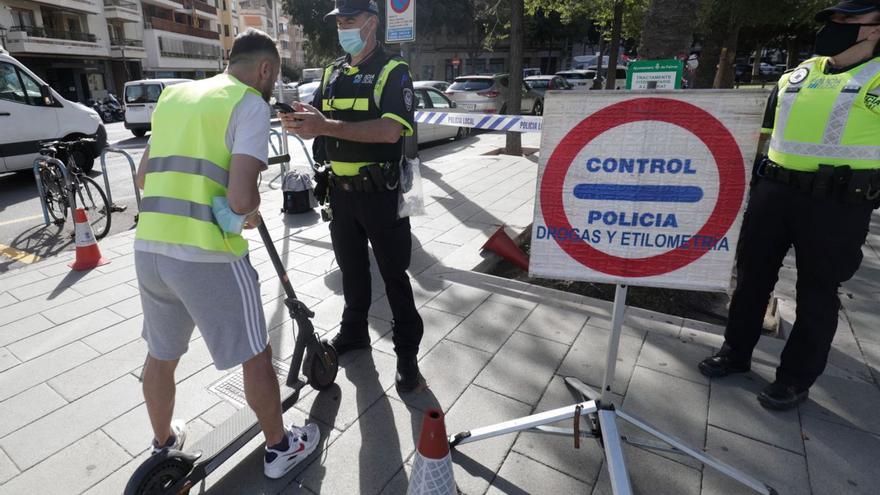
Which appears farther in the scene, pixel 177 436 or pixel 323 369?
pixel 323 369

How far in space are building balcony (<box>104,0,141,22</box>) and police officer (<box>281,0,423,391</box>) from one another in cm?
4465

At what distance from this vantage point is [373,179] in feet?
8.65

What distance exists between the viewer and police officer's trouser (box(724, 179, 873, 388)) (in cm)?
245

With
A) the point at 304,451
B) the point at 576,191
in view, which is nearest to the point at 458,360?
the point at 304,451

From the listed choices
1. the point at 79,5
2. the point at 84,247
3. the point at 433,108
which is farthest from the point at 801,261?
the point at 79,5

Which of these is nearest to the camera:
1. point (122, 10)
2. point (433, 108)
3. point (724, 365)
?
point (724, 365)

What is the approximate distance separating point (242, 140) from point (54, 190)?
20.3ft

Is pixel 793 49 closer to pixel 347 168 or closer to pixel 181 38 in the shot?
pixel 347 168

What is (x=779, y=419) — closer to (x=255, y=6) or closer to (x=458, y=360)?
(x=458, y=360)

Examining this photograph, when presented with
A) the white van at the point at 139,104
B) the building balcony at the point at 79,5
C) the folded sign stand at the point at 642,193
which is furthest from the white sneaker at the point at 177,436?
the building balcony at the point at 79,5

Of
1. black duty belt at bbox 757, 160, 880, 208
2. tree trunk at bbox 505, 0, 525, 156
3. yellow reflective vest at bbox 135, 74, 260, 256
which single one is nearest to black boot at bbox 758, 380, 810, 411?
black duty belt at bbox 757, 160, 880, 208

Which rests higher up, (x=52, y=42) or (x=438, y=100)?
(x=52, y=42)

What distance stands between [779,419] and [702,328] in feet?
3.34

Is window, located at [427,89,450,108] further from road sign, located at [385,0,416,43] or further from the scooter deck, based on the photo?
the scooter deck
